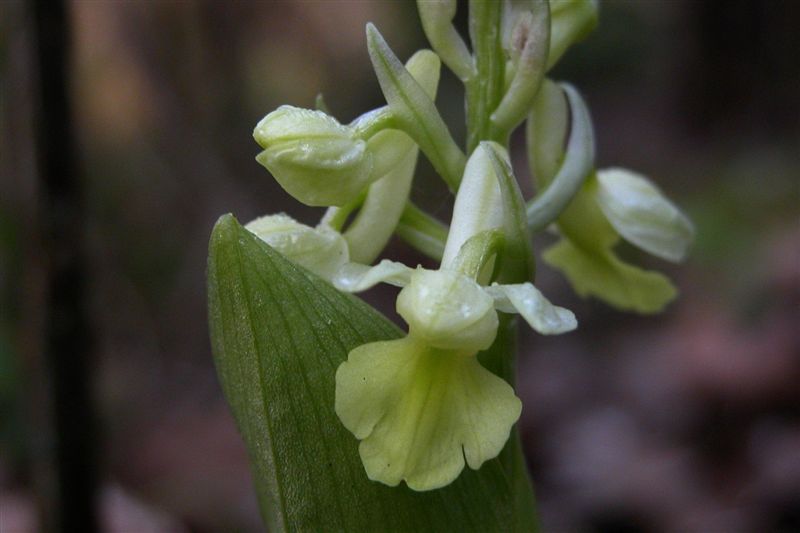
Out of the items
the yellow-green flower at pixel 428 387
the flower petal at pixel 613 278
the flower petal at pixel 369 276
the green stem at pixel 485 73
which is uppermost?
the green stem at pixel 485 73

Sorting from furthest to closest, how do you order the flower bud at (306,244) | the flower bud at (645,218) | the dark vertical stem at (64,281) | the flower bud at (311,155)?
the dark vertical stem at (64,281) < the flower bud at (645,218) < the flower bud at (306,244) < the flower bud at (311,155)

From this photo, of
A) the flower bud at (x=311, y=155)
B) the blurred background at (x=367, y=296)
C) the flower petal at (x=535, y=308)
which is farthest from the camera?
the blurred background at (x=367, y=296)

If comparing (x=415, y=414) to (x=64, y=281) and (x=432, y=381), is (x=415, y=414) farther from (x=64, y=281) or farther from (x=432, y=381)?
(x=64, y=281)

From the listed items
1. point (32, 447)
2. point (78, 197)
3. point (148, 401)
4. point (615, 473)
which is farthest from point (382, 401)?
point (148, 401)

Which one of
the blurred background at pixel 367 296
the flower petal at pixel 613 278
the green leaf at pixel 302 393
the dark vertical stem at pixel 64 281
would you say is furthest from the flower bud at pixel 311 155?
the dark vertical stem at pixel 64 281

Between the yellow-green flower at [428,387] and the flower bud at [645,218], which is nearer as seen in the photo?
the yellow-green flower at [428,387]

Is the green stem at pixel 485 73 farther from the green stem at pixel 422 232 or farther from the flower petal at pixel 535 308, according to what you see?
the flower petal at pixel 535 308

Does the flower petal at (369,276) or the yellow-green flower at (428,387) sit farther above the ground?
the flower petal at (369,276)

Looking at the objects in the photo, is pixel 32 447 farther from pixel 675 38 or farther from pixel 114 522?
pixel 675 38
